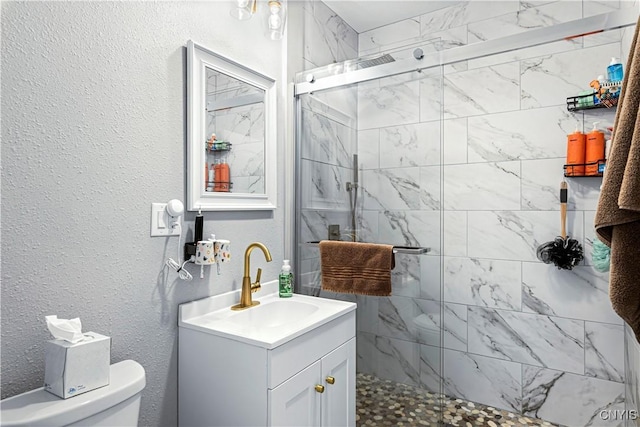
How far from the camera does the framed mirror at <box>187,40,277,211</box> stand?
4.96 feet

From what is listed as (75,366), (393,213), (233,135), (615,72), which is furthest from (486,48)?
(75,366)

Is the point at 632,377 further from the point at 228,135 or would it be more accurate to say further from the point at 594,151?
the point at 228,135

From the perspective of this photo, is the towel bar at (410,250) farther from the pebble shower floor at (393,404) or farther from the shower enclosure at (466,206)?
the pebble shower floor at (393,404)

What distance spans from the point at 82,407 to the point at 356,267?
4.04ft

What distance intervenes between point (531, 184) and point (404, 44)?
129 cm

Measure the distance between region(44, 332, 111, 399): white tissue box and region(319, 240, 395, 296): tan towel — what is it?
3.65 ft

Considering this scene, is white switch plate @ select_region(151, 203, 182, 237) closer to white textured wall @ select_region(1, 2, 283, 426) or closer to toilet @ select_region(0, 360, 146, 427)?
white textured wall @ select_region(1, 2, 283, 426)

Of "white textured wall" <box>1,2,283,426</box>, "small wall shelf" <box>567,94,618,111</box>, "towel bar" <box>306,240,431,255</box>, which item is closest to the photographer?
"white textured wall" <box>1,2,283,426</box>

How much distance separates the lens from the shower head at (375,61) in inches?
73.1

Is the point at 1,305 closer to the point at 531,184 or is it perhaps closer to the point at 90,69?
the point at 90,69

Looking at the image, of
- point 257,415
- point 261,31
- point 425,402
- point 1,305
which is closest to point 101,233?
point 1,305

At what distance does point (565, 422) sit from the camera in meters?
2.11

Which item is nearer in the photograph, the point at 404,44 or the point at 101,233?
the point at 101,233

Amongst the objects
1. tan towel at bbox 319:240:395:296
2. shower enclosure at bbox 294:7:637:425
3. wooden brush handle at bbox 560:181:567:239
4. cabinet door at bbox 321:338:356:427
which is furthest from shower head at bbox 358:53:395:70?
cabinet door at bbox 321:338:356:427
